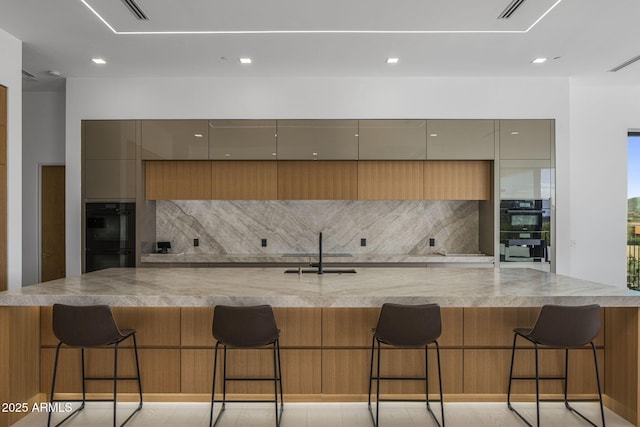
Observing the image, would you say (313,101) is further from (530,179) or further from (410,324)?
(410,324)

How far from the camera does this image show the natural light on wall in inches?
196

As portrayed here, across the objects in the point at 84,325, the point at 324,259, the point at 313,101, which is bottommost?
the point at 84,325

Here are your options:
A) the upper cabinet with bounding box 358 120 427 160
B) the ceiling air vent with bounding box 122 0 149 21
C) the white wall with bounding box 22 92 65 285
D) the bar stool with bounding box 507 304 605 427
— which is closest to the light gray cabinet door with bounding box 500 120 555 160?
the upper cabinet with bounding box 358 120 427 160

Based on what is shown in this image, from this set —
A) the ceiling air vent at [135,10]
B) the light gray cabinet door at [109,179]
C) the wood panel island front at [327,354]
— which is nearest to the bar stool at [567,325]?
the wood panel island front at [327,354]

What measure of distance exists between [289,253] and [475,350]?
2.78m

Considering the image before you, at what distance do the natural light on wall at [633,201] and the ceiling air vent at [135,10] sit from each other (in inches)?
222

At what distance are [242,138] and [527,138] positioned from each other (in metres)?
3.30

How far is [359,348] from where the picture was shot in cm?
285

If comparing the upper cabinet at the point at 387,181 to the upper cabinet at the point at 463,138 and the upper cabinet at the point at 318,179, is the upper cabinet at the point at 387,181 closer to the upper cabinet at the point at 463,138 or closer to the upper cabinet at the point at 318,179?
the upper cabinet at the point at 318,179

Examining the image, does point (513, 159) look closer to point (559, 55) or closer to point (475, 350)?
point (559, 55)

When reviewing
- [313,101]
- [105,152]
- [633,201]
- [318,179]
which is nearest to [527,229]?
[633,201]

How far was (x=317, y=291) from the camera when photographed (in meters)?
2.61

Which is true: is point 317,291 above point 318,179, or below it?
below

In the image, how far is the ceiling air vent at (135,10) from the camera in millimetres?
2939
